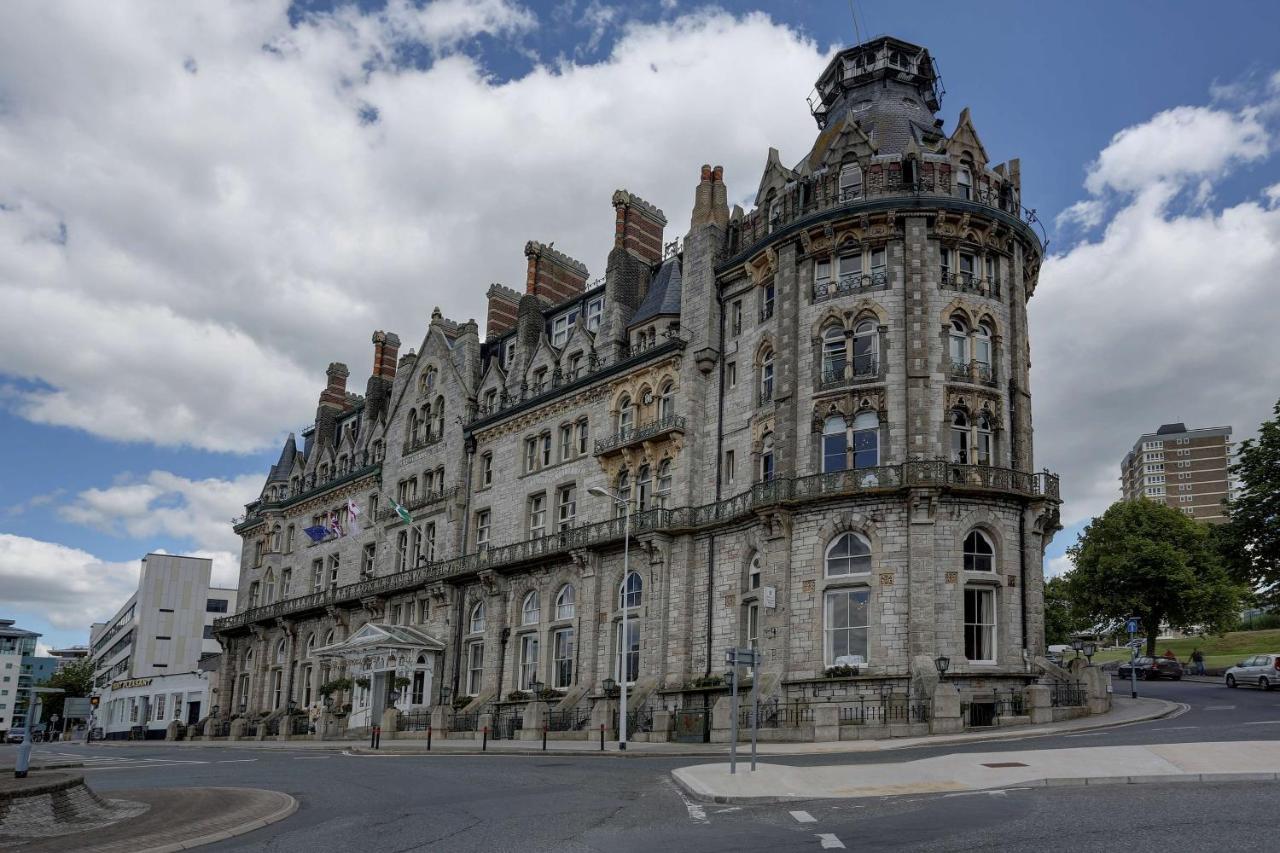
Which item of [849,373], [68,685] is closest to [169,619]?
[68,685]

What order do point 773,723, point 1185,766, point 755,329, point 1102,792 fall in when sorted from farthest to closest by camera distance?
point 755,329 < point 773,723 < point 1185,766 < point 1102,792

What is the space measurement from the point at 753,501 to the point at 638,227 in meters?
19.8

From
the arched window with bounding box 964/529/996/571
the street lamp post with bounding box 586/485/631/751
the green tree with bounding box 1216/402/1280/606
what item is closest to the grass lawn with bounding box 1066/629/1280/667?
the green tree with bounding box 1216/402/1280/606

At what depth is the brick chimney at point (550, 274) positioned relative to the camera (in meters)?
60.6

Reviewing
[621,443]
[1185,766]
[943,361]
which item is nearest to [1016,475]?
[943,361]

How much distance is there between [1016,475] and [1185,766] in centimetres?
2172

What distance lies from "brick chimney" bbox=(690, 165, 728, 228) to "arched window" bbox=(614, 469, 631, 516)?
11135 millimetres

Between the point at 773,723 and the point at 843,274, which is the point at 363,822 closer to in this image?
the point at 773,723

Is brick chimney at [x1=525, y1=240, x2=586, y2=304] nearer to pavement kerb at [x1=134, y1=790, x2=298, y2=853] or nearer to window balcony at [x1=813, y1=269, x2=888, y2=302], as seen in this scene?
window balcony at [x1=813, y1=269, x2=888, y2=302]

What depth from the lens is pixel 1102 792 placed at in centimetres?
1599

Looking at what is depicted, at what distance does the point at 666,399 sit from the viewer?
47.2 meters

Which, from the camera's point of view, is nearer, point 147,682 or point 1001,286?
point 1001,286

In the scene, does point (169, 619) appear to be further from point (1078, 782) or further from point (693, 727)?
point (1078, 782)

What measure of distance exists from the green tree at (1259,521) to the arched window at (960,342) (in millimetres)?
21614
